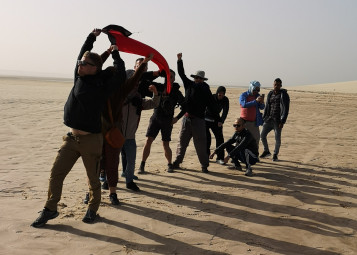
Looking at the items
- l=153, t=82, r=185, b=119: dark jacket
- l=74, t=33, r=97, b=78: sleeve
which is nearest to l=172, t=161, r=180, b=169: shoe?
l=153, t=82, r=185, b=119: dark jacket

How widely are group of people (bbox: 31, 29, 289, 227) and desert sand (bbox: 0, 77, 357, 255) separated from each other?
1.07ft

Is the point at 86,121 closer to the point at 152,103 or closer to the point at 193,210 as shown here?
the point at 152,103

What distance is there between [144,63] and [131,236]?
7.13 feet

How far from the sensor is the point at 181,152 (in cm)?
747

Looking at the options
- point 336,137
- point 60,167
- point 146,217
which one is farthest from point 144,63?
point 336,137

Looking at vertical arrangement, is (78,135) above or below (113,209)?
above

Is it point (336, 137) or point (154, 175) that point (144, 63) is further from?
point (336, 137)

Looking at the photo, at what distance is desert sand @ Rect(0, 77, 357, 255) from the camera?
13.0 feet

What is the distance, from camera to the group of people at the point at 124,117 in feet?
13.7

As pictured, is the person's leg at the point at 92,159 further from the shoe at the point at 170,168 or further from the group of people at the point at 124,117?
the shoe at the point at 170,168

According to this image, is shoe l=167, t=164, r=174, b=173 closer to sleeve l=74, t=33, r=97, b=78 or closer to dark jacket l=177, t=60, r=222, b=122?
dark jacket l=177, t=60, r=222, b=122

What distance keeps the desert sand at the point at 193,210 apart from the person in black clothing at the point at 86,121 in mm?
390

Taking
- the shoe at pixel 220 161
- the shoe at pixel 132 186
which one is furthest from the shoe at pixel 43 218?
the shoe at pixel 220 161

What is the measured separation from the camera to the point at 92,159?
14.1 feet
